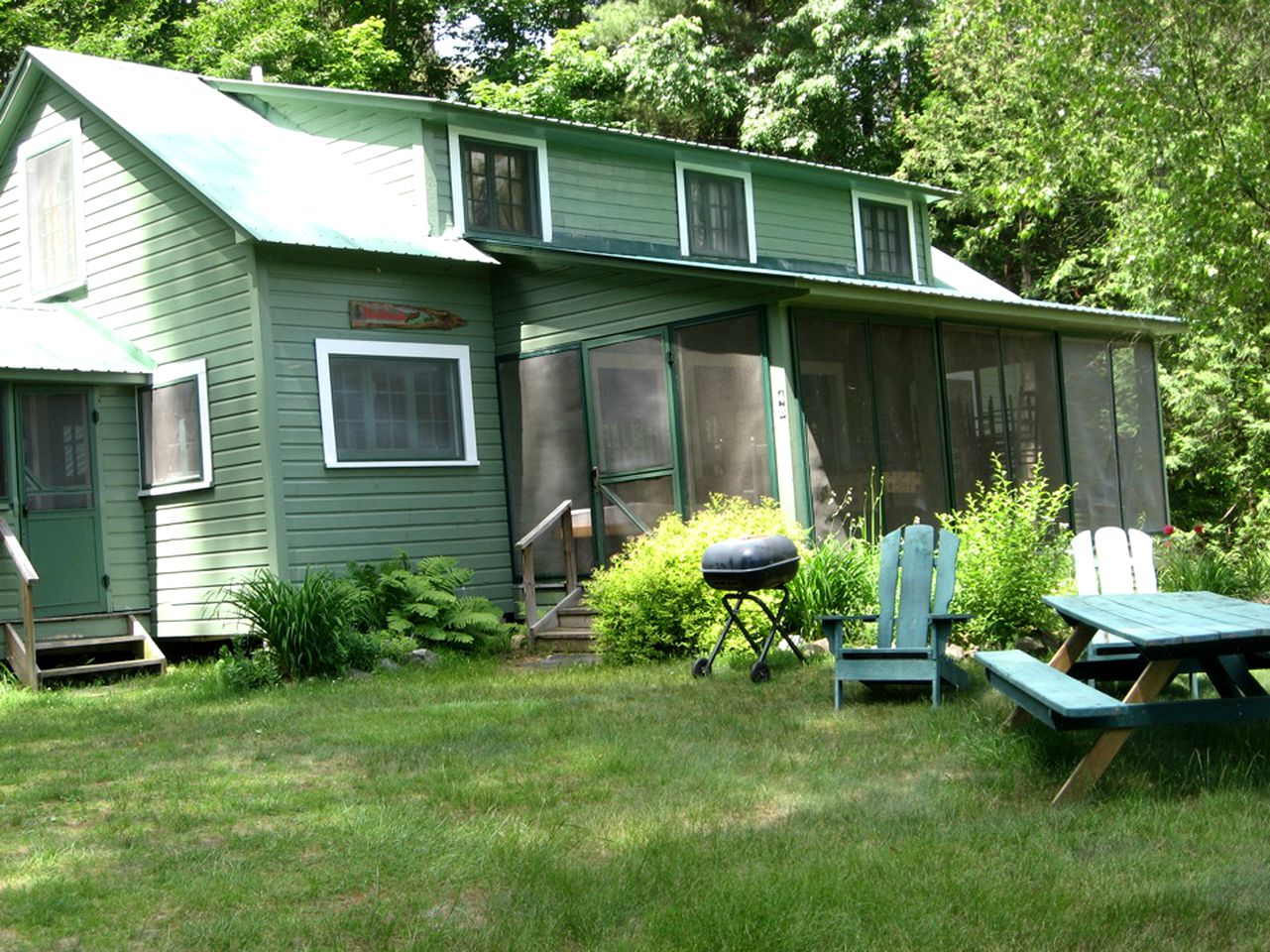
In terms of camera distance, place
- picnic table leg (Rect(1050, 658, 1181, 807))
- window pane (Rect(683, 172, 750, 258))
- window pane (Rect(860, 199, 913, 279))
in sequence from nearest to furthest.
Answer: picnic table leg (Rect(1050, 658, 1181, 807)) → window pane (Rect(683, 172, 750, 258)) → window pane (Rect(860, 199, 913, 279))

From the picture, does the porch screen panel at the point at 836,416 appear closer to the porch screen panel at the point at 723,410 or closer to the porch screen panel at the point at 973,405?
the porch screen panel at the point at 723,410

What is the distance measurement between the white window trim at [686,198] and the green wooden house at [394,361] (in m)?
0.83

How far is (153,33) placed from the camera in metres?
24.8

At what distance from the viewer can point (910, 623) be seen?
8.48 m

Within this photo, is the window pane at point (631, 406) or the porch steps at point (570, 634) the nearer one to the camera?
the porch steps at point (570, 634)

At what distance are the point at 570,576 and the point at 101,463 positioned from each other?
449 cm

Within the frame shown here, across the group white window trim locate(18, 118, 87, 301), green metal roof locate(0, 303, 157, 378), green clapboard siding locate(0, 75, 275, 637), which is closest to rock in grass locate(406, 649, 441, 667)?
green clapboard siding locate(0, 75, 275, 637)

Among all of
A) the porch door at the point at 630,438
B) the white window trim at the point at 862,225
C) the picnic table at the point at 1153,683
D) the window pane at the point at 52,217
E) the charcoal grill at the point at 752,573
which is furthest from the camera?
the white window trim at the point at 862,225

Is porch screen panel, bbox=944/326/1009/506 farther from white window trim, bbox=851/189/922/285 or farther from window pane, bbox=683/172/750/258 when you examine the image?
white window trim, bbox=851/189/922/285

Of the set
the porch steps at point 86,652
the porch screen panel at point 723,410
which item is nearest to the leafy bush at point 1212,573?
the porch screen panel at point 723,410

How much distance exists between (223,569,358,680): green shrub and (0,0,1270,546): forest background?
332 inches

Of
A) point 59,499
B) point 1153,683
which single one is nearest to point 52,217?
point 59,499

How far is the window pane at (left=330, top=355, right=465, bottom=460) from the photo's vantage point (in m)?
12.4

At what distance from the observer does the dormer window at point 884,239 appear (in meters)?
17.9
